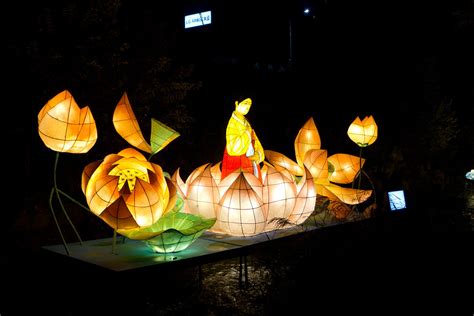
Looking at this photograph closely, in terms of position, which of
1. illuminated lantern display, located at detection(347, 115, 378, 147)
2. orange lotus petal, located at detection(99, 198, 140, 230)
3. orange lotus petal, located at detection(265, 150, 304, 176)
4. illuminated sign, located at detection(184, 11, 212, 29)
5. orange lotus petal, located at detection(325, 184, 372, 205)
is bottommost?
orange lotus petal, located at detection(325, 184, 372, 205)

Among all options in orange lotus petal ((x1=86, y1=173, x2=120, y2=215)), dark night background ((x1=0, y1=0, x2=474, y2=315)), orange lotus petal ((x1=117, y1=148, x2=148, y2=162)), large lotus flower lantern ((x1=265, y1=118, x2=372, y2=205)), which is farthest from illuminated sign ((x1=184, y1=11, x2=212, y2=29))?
orange lotus petal ((x1=86, y1=173, x2=120, y2=215))

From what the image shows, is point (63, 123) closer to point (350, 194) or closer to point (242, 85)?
point (350, 194)

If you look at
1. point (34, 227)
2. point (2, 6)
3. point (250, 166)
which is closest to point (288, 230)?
point (250, 166)

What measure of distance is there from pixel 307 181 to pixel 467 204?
8580 millimetres

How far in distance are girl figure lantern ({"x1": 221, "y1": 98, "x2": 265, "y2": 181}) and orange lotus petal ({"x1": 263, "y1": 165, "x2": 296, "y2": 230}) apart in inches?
20.3

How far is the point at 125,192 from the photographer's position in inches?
172

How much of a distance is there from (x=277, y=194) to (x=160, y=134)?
1493mm

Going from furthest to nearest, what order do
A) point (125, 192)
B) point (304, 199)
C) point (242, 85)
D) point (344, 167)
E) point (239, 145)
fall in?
point (242, 85)
point (344, 167)
point (239, 145)
point (304, 199)
point (125, 192)

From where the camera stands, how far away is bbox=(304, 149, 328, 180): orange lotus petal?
246 inches

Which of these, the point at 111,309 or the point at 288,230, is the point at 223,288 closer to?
the point at 288,230

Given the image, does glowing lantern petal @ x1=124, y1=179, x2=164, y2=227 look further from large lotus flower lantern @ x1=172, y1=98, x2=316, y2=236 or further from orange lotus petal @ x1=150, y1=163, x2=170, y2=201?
large lotus flower lantern @ x1=172, y1=98, x2=316, y2=236

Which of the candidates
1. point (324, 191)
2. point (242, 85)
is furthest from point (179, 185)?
point (242, 85)

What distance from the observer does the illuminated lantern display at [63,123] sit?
4.22 metres

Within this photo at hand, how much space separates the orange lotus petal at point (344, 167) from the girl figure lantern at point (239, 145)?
126 centimetres
